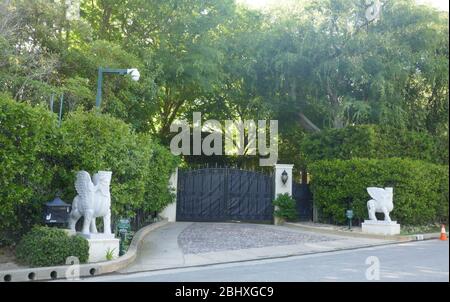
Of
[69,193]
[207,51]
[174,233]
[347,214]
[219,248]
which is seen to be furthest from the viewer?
[207,51]

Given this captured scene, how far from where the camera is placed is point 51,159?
9766 mm

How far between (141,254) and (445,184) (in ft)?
47.1

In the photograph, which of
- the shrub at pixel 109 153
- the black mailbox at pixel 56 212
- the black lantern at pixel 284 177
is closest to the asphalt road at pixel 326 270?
the black mailbox at pixel 56 212

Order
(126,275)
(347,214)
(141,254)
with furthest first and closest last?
(347,214), (141,254), (126,275)

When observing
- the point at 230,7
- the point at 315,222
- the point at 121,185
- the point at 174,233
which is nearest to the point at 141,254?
the point at 121,185

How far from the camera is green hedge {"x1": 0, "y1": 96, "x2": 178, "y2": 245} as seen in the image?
27.5 feet

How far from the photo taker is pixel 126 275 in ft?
28.0

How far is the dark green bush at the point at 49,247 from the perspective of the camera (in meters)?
8.46

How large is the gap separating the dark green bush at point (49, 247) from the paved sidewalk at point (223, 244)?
0.99 meters

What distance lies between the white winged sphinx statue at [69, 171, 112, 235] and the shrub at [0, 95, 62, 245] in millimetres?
673

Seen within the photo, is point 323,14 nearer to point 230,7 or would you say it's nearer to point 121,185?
point 230,7

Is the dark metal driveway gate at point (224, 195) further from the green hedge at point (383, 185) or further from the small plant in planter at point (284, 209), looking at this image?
the green hedge at point (383, 185)

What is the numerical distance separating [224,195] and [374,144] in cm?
676

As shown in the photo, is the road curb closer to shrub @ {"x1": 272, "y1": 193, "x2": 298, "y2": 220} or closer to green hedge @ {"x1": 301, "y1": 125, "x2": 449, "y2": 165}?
shrub @ {"x1": 272, "y1": 193, "x2": 298, "y2": 220}
